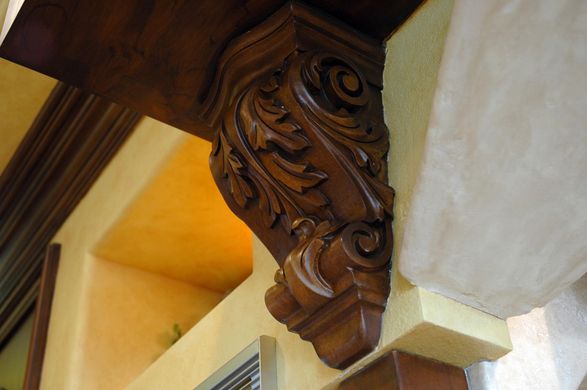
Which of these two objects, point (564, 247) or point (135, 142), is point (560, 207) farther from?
point (135, 142)

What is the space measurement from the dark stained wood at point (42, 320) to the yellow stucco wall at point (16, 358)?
0.87 ft

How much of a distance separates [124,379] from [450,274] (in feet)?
4.92

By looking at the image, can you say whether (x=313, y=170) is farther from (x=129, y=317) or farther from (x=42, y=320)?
(x=42, y=320)

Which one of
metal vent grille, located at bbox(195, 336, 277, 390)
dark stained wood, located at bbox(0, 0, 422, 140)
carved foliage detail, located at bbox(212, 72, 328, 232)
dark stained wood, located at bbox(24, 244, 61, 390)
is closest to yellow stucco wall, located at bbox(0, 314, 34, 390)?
dark stained wood, located at bbox(24, 244, 61, 390)

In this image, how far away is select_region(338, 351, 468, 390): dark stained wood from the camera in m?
1.18

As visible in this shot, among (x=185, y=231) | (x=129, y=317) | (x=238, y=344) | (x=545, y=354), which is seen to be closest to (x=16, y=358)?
(x=129, y=317)

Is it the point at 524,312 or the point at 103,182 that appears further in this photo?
the point at 103,182

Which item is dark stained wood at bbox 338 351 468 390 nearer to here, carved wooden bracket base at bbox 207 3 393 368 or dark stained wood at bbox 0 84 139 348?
carved wooden bracket base at bbox 207 3 393 368

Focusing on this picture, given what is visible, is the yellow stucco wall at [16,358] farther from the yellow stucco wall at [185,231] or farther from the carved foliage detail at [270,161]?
the carved foliage detail at [270,161]

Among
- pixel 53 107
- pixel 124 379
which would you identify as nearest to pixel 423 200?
pixel 124 379

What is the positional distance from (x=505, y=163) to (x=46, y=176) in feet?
7.51

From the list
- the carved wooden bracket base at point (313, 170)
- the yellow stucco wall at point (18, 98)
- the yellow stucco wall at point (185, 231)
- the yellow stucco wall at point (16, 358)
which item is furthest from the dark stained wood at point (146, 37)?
the yellow stucco wall at point (16, 358)

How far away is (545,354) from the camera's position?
1.29 meters

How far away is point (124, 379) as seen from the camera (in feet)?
7.99
